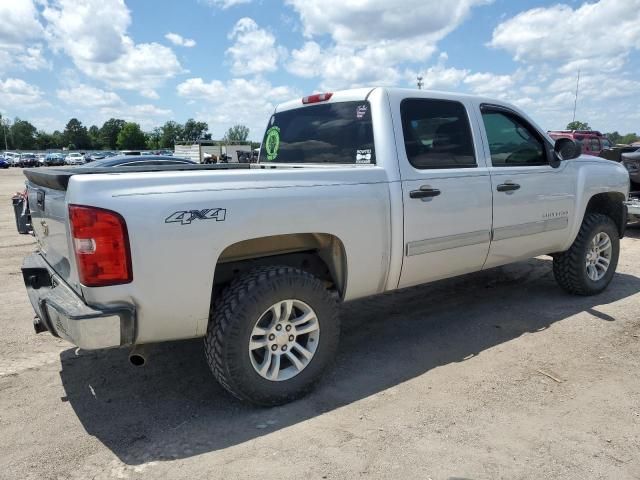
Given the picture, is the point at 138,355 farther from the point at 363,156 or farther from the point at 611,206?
the point at 611,206

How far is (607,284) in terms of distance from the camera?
5559 mm

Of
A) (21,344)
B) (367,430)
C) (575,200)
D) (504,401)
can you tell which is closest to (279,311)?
(367,430)

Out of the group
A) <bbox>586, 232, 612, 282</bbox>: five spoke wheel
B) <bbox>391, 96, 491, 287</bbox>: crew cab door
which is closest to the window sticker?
<bbox>391, 96, 491, 287</bbox>: crew cab door

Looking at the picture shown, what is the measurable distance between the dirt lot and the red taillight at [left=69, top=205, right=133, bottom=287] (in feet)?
3.25

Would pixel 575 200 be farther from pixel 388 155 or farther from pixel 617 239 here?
pixel 388 155

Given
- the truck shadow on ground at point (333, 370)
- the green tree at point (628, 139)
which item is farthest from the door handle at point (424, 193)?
the green tree at point (628, 139)

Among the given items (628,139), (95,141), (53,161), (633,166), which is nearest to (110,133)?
(95,141)

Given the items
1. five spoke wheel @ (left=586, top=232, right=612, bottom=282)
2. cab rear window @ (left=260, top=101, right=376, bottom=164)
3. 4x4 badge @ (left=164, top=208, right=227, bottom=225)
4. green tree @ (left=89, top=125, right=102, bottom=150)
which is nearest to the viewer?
4x4 badge @ (left=164, top=208, right=227, bottom=225)

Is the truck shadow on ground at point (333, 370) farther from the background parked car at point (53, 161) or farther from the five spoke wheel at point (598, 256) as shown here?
the background parked car at point (53, 161)

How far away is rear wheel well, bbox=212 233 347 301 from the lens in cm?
327

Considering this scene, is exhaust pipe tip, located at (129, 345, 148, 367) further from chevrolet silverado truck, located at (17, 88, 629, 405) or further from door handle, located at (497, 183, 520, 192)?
door handle, located at (497, 183, 520, 192)

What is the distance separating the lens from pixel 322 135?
4.22m

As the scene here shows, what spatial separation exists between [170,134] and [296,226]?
14703cm

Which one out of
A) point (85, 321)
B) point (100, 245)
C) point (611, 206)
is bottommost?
point (85, 321)
